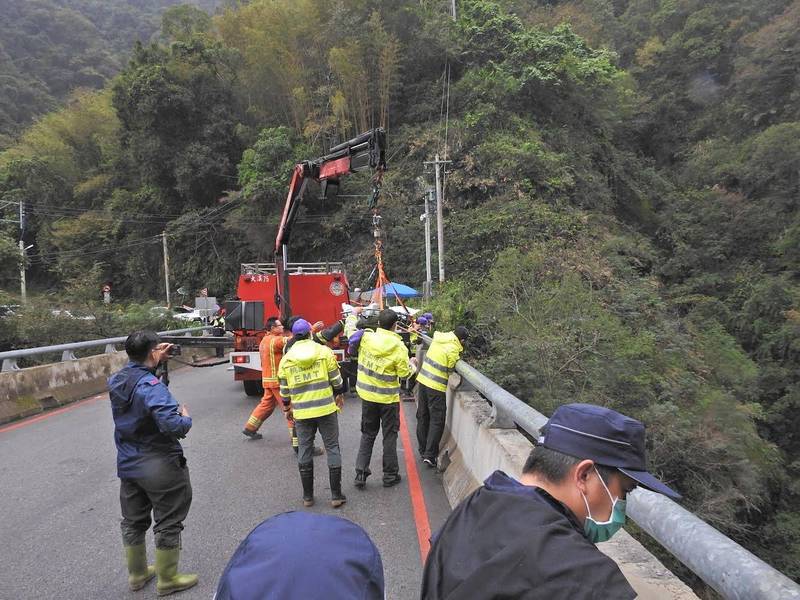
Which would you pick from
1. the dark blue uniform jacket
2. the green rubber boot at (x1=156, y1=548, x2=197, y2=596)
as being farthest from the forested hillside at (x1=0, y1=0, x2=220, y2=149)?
the dark blue uniform jacket

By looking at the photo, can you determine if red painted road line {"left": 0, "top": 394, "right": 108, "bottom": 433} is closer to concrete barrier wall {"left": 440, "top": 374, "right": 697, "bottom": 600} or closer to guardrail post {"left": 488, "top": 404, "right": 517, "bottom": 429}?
concrete barrier wall {"left": 440, "top": 374, "right": 697, "bottom": 600}

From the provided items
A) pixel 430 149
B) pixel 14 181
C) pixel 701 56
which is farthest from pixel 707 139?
pixel 14 181

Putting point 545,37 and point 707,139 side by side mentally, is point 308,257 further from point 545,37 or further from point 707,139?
point 707,139

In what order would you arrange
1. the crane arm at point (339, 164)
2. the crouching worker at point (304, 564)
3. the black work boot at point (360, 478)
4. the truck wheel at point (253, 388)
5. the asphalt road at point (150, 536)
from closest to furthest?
the crouching worker at point (304, 564)
the asphalt road at point (150, 536)
the black work boot at point (360, 478)
the crane arm at point (339, 164)
the truck wheel at point (253, 388)

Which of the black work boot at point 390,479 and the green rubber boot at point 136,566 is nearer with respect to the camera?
the green rubber boot at point 136,566

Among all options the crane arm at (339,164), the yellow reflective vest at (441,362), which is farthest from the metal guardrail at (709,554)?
the crane arm at (339,164)

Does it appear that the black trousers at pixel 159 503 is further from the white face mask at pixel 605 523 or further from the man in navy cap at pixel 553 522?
the white face mask at pixel 605 523

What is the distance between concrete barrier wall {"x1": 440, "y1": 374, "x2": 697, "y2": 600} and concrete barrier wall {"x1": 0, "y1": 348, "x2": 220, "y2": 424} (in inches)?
292

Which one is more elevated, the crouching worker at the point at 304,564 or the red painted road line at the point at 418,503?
the crouching worker at the point at 304,564

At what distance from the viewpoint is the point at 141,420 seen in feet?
11.8

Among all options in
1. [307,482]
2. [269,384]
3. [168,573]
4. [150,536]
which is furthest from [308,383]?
[269,384]

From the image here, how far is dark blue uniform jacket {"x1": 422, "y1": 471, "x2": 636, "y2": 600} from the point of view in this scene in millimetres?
1233

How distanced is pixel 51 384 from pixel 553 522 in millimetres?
11083

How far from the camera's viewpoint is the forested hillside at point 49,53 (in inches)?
2320
